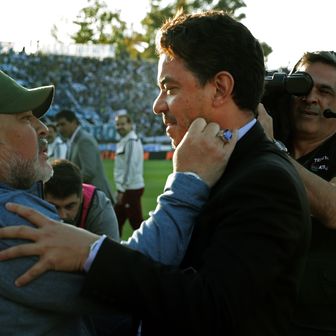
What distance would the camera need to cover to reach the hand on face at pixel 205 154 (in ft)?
7.07

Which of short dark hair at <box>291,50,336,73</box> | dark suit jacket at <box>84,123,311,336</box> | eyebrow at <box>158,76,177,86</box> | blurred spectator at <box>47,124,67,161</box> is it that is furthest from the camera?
blurred spectator at <box>47,124,67,161</box>

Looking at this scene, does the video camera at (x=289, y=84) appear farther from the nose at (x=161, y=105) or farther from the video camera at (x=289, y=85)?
the nose at (x=161, y=105)

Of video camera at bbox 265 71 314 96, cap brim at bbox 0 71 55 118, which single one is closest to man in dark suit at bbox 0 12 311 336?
cap brim at bbox 0 71 55 118

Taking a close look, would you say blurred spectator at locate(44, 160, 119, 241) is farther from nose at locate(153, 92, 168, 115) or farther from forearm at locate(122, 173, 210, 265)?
forearm at locate(122, 173, 210, 265)

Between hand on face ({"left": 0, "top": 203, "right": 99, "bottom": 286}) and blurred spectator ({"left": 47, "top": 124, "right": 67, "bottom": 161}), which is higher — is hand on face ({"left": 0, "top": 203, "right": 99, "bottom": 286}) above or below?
above

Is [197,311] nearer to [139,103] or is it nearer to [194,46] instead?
[194,46]

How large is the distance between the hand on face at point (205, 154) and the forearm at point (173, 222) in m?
0.05

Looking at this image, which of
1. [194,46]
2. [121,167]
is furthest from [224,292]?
[121,167]

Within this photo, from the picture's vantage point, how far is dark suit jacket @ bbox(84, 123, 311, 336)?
1.91 meters

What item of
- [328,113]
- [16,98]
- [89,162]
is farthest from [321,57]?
[89,162]

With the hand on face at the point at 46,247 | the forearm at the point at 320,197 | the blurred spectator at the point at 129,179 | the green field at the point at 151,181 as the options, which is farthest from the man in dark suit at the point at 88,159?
the hand on face at the point at 46,247

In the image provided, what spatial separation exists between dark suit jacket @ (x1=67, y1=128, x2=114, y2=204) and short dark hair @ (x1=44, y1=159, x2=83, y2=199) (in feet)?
14.4

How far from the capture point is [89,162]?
911 centimetres

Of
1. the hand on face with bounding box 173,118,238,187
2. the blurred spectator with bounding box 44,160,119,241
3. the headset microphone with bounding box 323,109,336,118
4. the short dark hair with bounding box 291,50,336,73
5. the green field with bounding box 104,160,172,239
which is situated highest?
the short dark hair with bounding box 291,50,336,73
